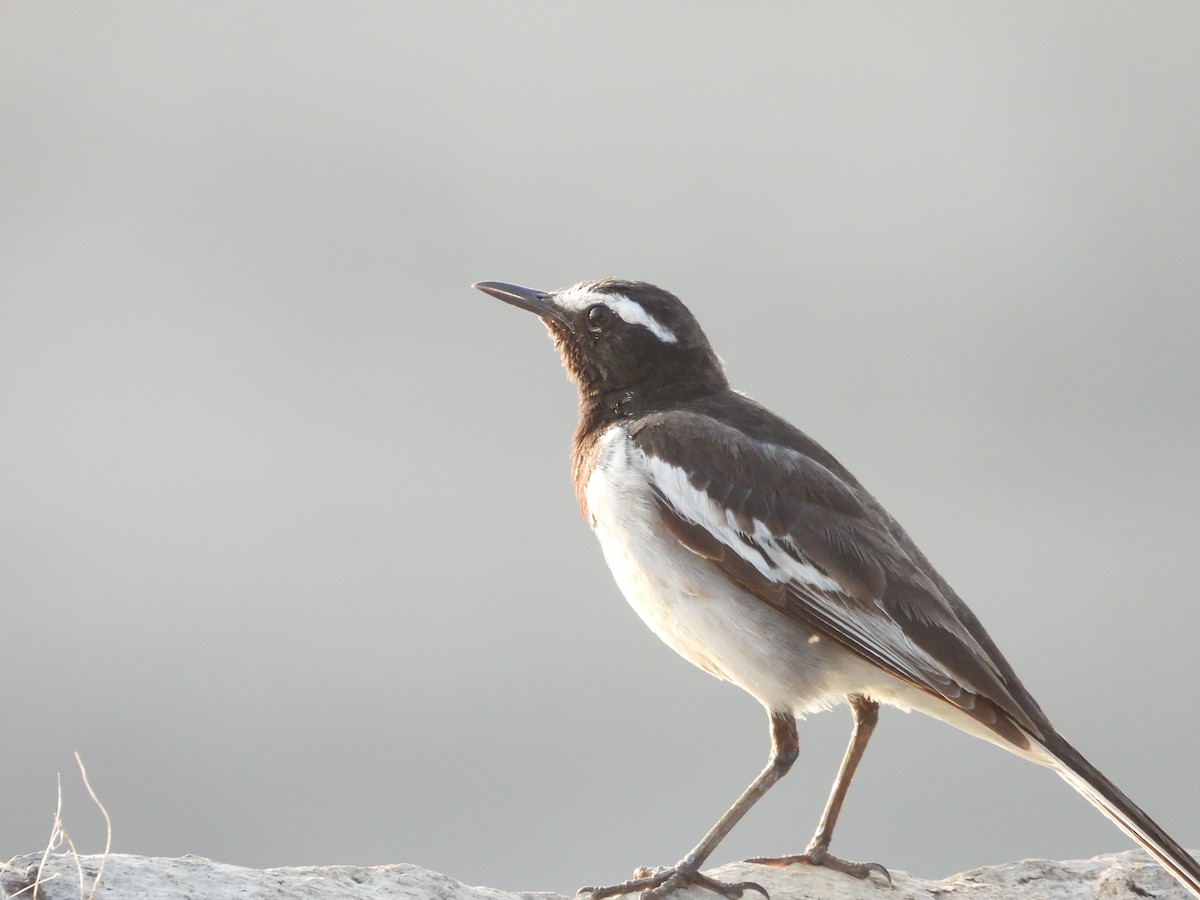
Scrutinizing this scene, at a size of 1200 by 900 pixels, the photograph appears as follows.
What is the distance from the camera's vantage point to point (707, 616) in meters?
6.31

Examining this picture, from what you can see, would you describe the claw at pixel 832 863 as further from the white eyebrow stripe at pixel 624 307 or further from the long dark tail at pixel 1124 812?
the white eyebrow stripe at pixel 624 307

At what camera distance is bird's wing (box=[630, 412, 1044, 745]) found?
589cm

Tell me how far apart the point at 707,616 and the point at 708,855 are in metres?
1.06

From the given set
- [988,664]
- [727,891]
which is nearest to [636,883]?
[727,891]

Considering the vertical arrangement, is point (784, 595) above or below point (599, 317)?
below

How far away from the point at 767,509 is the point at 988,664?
122 cm

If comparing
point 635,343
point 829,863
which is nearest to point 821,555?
point 829,863

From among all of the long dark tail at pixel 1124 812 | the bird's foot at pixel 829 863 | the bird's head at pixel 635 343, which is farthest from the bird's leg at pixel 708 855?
the bird's head at pixel 635 343

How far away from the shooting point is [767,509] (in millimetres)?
6488

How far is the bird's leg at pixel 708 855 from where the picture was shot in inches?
233

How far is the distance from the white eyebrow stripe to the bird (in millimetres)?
494

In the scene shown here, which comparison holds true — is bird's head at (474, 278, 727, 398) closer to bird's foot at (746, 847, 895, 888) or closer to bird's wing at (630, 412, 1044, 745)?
bird's wing at (630, 412, 1044, 745)

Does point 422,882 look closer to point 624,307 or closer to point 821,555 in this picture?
point 821,555

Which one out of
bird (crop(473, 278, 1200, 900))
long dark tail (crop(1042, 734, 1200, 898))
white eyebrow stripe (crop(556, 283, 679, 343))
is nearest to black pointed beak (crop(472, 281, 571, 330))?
white eyebrow stripe (crop(556, 283, 679, 343))
